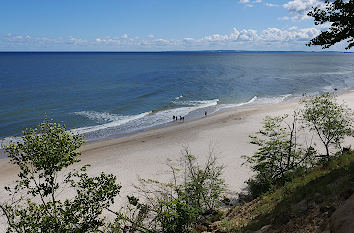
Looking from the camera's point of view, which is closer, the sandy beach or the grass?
the grass

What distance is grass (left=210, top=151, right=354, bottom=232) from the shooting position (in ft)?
35.1

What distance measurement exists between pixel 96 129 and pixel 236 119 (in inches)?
968

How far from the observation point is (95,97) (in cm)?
6838

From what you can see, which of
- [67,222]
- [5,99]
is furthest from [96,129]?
[67,222]

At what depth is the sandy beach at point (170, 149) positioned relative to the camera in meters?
27.7

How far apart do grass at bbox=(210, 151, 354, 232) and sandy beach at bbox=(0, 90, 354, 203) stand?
8.23 m

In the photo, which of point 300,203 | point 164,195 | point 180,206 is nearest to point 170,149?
point 164,195

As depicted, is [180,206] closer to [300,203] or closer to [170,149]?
[300,203]

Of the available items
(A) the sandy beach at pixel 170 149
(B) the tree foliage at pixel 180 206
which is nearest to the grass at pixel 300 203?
(B) the tree foliage at pixel 180 206

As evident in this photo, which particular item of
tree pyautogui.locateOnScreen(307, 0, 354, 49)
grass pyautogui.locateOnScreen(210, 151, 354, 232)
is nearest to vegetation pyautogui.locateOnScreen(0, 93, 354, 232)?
grass pyautogui.locateOnScreen(210, 151, 354, 232)

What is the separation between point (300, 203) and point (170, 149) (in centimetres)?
2384

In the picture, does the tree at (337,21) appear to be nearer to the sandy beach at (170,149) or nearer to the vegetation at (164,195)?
the vegetation at (164,195)

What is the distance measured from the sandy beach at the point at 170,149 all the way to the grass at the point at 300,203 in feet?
27.0

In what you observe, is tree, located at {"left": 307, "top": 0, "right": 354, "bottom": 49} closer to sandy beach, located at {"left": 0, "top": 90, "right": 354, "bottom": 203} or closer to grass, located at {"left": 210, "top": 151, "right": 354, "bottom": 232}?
grass, located at {"left": 210, "top": 151, "right": 354, "bottom": 232}
